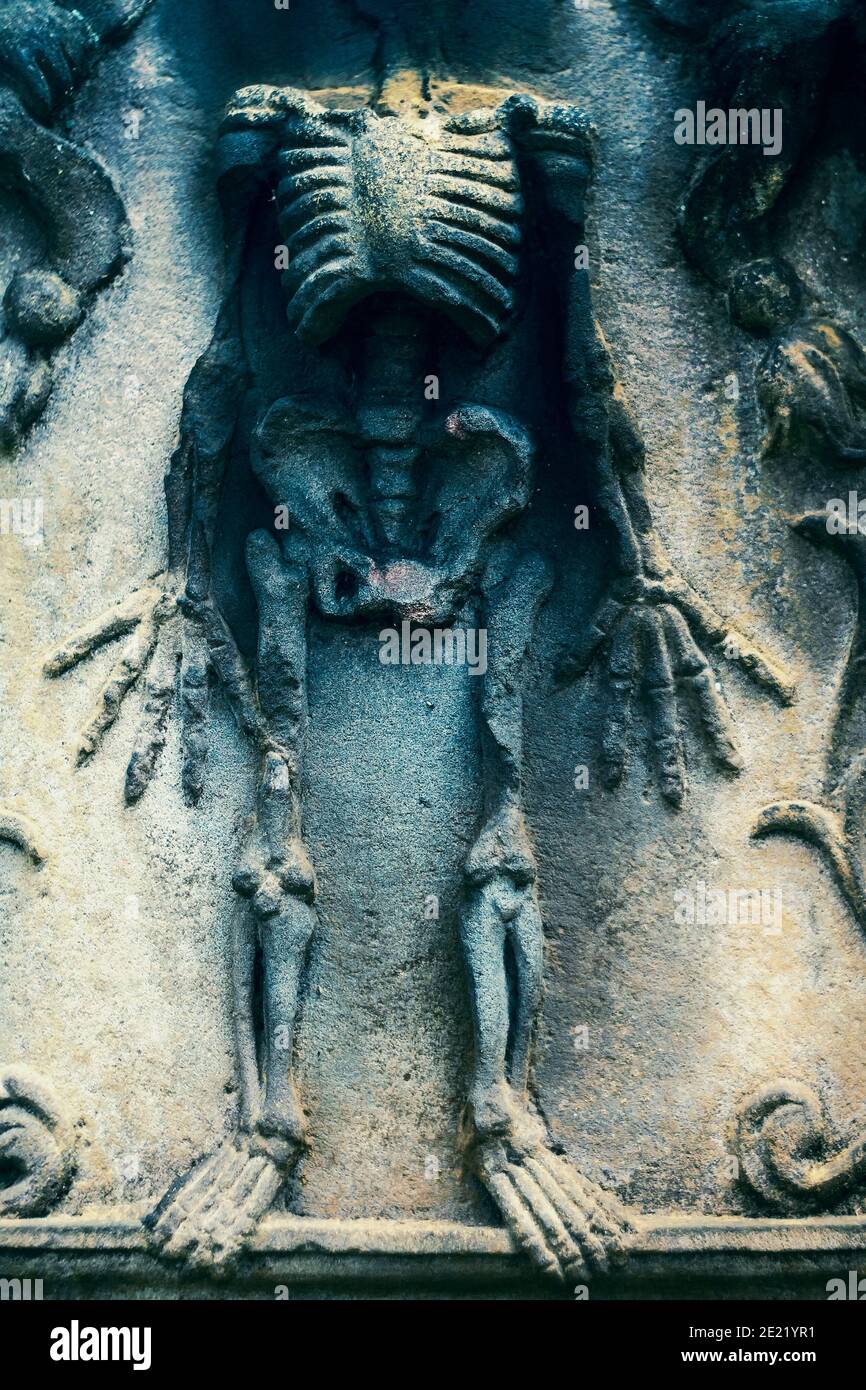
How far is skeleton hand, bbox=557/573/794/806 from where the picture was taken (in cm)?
475

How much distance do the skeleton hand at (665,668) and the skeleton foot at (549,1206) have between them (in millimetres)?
955

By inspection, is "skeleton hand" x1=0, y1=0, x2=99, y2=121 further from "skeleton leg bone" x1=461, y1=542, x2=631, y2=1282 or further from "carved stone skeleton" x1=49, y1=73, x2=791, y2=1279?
"skeleton leg bone" x1=461, y1=542, x2=631, y2=1282

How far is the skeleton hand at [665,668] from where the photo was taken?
4.75m

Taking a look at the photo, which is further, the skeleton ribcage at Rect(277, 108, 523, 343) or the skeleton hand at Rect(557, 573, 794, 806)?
the skeleton hand at Rect(557, 573, 794, 806)

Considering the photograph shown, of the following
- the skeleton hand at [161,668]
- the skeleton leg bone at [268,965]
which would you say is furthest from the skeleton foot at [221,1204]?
the skeleton hand at [161,668]

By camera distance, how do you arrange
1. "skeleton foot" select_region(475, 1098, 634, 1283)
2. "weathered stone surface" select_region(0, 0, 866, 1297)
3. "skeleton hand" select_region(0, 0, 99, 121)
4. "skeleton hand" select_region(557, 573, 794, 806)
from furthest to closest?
"skeleton hand" select_region(0, 0, 99, 121) < "skeleton hand" select_region(557, 573, 794, 806) < "weathered stone surface" select_region(0, 0, 866, 1297) < "skeleton foot" select_region(475, 1098, 634, 1283)

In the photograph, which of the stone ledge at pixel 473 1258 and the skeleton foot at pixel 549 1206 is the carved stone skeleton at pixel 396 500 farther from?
the stone ledge at pixel 473 1258

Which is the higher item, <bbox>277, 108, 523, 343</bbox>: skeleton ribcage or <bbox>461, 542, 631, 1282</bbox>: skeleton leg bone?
<bbox>277, 108, 523, 343</bbox>: skeleton ribcage

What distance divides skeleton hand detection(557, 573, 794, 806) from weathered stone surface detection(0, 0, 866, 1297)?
0.04 ft

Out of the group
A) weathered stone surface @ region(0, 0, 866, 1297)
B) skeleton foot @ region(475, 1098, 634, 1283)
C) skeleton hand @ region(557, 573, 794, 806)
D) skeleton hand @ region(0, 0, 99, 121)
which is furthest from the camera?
skeleton hand @ region(0, 0, 99, 121)

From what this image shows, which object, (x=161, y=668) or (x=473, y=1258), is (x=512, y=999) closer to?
(x=473, y=1258)

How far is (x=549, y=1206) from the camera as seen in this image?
4371 mm

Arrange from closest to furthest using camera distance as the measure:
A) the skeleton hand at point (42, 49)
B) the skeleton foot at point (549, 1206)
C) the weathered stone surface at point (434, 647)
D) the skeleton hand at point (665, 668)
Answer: the skeleton foot at point (549, 1206), the weathered stone surface at point (434, 647), the skeleton hand at point (665, 668), the skeleton hand at point (42, 49)

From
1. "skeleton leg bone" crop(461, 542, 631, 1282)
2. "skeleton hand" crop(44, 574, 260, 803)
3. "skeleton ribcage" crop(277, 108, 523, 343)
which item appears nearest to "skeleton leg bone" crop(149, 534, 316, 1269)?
"skeleton hand" crop(44, 574, 260, 803)
